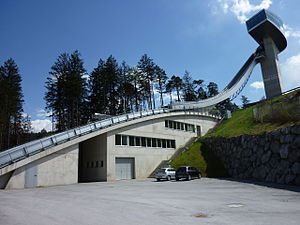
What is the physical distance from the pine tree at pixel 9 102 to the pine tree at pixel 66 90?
615 centimetres

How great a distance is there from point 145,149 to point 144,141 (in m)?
1.26

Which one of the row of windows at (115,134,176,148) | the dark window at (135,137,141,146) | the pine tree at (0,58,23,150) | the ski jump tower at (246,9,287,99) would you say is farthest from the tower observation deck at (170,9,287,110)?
the pine tree at (0,58,23,150)

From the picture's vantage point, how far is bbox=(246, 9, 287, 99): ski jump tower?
56469 millimetres

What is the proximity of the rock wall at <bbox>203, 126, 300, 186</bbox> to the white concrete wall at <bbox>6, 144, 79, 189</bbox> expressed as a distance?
62.1 feet

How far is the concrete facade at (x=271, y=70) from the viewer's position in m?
55.4

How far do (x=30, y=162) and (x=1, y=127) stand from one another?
23963 mm

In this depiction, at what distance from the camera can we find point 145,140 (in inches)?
1353

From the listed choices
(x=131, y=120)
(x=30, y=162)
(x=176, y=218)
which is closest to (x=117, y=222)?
(x=176, y=218)

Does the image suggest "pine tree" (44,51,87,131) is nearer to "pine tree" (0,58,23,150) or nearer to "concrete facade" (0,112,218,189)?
"pine tree" (0,58,23,150)

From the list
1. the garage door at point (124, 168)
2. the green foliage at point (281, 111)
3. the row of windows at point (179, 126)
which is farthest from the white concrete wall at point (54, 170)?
the green foliage at point (281, 111)

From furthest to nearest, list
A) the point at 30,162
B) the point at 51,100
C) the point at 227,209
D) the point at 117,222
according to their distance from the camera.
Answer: the point at 51,100
the point at 30,162
the point at 227,209
the point at 117,222

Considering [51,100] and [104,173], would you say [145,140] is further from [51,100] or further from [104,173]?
[51,100]

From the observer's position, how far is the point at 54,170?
931 inches

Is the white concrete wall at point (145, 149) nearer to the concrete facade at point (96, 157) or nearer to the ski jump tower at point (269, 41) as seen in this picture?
the concrete facade at point (96, 157)
